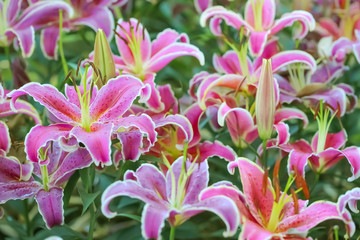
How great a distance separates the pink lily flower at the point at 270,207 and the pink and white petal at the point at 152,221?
0.05 meters

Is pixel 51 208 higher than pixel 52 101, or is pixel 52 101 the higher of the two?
pixel 52 101

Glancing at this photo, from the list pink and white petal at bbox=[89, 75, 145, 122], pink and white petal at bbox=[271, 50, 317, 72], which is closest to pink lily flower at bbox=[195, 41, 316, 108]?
pink and white petal at bbox=[271, 50, 317, 72]

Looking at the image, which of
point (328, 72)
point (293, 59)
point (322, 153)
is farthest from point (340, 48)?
point (322, 153)

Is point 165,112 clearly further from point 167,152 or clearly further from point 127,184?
point 127,184

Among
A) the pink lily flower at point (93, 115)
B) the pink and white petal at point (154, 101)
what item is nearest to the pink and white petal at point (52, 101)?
the pink lily flower at point (93, 115)

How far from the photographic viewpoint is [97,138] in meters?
0.60

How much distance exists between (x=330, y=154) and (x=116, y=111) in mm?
248

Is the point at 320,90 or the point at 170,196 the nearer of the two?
the point at 170,196

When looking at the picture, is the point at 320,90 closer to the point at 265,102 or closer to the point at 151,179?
the point at 265,102

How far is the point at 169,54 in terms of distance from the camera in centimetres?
77

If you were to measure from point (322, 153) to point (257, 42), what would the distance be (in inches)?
7.1

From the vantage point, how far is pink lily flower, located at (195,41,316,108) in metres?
0.76

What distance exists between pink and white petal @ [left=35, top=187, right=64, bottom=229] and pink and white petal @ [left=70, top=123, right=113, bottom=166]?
81 millimetres

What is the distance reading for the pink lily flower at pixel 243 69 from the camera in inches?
29.8
